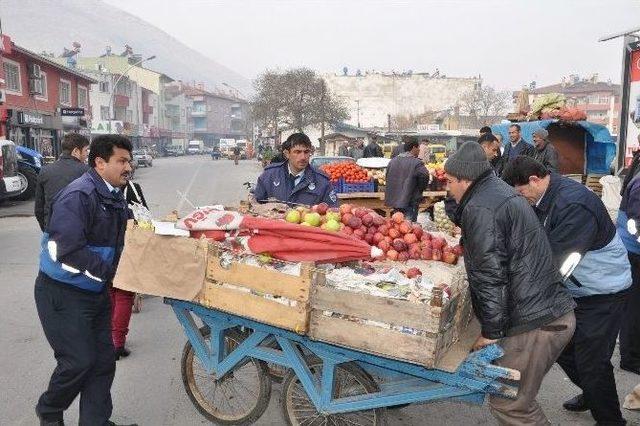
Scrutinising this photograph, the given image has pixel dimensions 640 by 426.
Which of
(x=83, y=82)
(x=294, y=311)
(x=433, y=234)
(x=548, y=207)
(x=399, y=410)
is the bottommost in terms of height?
(x=399, y=410)

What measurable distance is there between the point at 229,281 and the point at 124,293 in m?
1.79

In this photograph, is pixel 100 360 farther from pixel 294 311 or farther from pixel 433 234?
pixel 433 234

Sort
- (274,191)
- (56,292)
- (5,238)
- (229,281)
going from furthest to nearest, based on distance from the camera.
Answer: (5,238), (274,191), (229,281), (56,292)

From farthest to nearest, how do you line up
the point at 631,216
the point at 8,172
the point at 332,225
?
1. the point at 8,172
2. the point at 631,216
3. the point at 332,225

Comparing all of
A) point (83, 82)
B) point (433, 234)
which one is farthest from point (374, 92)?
point (433, 234)

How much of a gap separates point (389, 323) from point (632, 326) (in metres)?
2.98

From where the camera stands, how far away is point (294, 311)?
3.12 m

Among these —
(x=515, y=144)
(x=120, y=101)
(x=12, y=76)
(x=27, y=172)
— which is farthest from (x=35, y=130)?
(x=120, y=101)

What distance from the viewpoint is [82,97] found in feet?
130

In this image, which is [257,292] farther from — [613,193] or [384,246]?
[613,193]

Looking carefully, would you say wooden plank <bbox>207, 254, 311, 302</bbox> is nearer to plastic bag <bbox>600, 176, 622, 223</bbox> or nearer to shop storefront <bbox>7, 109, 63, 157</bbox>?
plastic bag <bbox>600, 176, 622, 223</bbox>

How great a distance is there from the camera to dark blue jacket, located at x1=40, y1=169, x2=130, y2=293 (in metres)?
2.98

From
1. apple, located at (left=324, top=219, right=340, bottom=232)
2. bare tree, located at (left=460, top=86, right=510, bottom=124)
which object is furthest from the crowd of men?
bare tree, located at (left=460, top=86, right=510, bottom=124)

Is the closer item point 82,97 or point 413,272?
point 413,272
